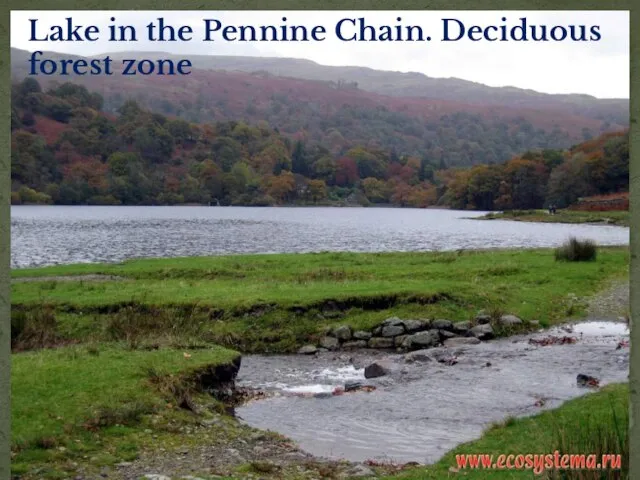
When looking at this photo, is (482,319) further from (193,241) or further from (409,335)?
(193,241)

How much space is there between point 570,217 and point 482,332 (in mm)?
100079

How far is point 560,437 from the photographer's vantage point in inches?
352

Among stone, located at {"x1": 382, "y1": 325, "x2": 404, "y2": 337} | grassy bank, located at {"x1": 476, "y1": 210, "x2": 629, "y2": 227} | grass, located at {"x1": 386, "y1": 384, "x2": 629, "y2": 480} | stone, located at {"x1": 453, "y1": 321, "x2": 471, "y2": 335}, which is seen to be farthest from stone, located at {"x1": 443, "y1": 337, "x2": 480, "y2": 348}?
grassy bank, located at {"x1": 476, "y1": 210, "x2": 629, "y2": 227}

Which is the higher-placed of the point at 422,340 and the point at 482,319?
the point at 482,319

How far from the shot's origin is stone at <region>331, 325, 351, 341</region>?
23.4 metres

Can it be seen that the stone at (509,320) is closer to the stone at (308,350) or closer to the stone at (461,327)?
the stone at (461,327)

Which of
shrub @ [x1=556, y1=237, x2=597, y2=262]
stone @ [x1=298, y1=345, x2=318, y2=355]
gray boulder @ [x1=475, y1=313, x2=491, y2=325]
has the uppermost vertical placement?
shrub @ [x1=556, y1=237, x2=597, y2=262]

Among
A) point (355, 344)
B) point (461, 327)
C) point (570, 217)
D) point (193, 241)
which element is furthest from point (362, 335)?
point (570, 217)

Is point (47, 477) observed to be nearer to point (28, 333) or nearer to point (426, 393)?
point (426, 393)

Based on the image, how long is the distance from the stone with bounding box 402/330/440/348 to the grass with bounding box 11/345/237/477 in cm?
748

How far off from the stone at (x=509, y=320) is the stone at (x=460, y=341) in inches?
82.0

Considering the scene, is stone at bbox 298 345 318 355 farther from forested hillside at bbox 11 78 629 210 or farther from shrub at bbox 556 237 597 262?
forested hillside at bbox 11 78 629 210

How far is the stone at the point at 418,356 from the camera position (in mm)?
20703

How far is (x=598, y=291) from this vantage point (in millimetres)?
30953
